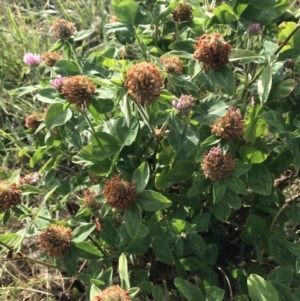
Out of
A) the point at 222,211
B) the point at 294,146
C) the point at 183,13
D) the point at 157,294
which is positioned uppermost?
the point at 183,13

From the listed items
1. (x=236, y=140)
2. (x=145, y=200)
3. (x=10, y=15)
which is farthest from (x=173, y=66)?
(x=10, y=15)

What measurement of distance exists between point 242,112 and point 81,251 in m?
0.64

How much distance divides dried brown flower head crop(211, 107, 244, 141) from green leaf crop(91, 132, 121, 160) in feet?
0.98

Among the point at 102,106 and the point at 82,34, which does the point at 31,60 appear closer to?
the point at 82,34

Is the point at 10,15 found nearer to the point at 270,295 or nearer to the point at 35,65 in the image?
the point at 35,65

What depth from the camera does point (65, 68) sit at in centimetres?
162

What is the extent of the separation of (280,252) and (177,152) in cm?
45

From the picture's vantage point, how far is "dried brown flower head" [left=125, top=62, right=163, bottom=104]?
1.24m

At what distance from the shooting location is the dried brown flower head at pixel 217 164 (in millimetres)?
1327

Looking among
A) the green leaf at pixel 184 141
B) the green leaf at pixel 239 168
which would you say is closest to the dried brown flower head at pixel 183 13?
the green leaf at pixel 184 141

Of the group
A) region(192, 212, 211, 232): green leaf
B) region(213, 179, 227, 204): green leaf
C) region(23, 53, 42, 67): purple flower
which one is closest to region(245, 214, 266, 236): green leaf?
region(192, 212, 211, 232): green leaf

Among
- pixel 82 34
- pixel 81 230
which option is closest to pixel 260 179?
pixel 81 230

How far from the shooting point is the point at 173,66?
1.44 m

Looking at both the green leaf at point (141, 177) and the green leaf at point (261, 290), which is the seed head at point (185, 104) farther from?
the green leaf at point (261, 290)
